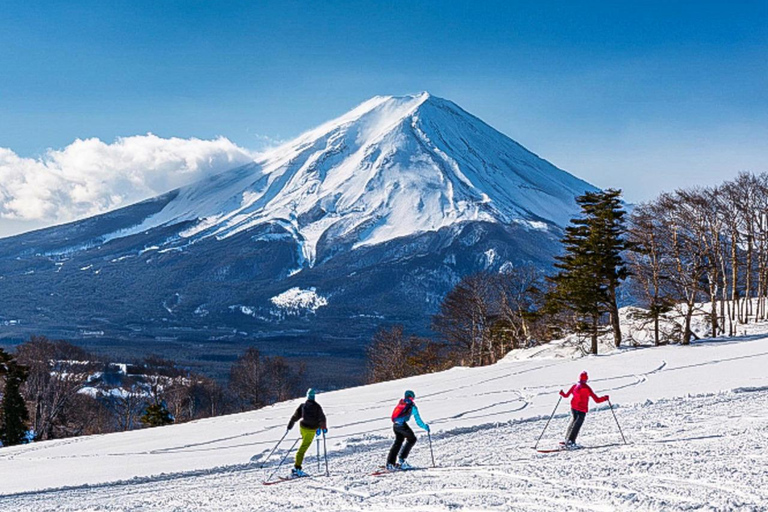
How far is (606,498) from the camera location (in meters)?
8.82

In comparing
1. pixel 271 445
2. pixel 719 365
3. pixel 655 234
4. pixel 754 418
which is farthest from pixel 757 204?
pixel 271 445

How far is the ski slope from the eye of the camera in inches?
373

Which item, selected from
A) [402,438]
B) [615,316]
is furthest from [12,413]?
[402,438]

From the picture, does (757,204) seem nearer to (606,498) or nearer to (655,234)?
(655,234)

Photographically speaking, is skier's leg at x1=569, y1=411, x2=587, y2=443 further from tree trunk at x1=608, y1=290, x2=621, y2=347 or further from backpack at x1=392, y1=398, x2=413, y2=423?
tree trunk at x1=608, y1=290, x2=621, y2=347

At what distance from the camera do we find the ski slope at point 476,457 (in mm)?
9477

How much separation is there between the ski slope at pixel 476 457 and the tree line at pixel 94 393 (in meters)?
16.8

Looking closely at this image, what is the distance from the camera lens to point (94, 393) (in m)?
66.5

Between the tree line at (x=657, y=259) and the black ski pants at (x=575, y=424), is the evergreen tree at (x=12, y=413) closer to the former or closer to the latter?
the tree line at (x=657, y=259)

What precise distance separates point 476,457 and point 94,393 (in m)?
61.6

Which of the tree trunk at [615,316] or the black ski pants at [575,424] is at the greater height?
the tree trunk at [615,316]

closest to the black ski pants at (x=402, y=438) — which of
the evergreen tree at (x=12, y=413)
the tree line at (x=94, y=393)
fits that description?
the tree line at (x=94, y=393)

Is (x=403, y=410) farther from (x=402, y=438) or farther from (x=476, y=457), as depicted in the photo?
(x=476, y=457)

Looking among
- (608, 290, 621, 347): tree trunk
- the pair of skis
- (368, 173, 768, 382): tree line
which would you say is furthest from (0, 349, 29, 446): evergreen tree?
the pair of skis
